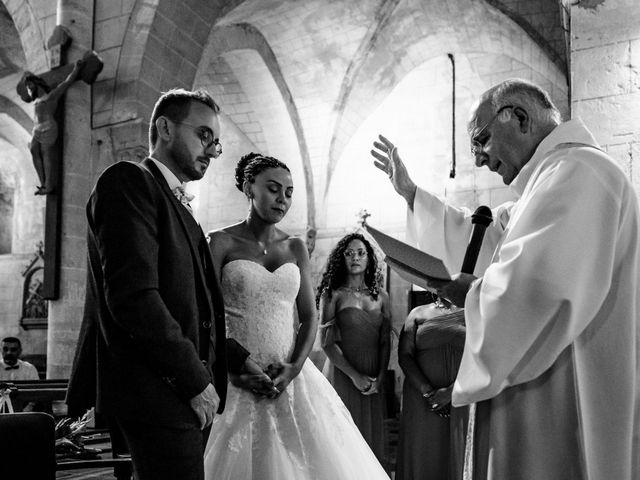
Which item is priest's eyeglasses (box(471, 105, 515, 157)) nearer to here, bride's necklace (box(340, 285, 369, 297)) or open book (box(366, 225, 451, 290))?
open book (box(366, 225, 451, 290))

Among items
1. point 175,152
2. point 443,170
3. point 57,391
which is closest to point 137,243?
point 175,152

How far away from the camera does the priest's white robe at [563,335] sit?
5.41 ft

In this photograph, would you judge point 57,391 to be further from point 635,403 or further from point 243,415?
point 635,403

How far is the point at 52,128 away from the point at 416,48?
6.33 m

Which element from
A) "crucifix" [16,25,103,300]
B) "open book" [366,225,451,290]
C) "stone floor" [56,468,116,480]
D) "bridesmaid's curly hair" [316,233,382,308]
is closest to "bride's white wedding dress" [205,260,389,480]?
"open book" [366,225,451,290]

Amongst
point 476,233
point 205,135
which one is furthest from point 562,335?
point 205,135

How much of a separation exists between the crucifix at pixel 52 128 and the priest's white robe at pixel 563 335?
229 inches

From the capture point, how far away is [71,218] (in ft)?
22.2

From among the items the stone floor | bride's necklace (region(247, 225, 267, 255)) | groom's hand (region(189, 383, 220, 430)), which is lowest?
the stone floor

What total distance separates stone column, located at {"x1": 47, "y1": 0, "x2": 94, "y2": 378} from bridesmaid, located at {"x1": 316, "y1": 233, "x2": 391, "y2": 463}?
2.94 m

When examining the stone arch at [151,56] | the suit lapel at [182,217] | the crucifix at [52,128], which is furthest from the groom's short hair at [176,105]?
the crucifix at [52,128]

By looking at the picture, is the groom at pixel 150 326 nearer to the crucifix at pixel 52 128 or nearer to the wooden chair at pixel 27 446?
the wooden chair at pixel 27 446

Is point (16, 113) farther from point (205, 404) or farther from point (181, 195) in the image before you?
point (205, 404)

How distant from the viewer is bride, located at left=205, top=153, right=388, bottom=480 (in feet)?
8.44
